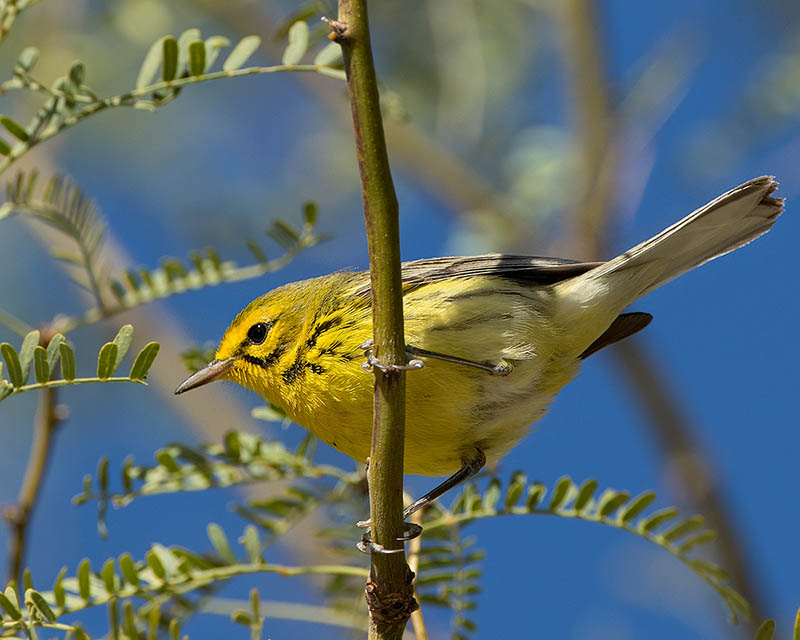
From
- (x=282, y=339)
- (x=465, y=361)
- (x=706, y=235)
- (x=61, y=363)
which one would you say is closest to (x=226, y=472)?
(x=282, y=339)

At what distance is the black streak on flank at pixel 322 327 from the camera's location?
10.3ft

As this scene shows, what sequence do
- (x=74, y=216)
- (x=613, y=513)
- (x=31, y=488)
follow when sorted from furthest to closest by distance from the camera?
1. (x=74, y=216)
2. (x=613, y=513)
3. (x=31, y=488)

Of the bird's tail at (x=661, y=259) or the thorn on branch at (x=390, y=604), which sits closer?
the thorn on branch at (x=390, y=604)

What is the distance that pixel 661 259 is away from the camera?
3.35 m

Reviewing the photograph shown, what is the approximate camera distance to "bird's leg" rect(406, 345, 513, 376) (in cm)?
284

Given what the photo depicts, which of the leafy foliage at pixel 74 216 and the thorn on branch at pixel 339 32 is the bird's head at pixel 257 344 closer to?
the leafy foliage at pixel 74 216

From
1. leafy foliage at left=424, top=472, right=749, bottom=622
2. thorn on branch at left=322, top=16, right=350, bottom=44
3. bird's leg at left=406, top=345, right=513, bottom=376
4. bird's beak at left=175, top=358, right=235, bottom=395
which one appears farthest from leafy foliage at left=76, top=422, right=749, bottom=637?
thorn on branch at left=322, top=16, right=350, bottom=44

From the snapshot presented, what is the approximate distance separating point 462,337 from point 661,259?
785 millimetres

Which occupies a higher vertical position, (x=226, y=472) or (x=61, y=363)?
(x=61, y=363)

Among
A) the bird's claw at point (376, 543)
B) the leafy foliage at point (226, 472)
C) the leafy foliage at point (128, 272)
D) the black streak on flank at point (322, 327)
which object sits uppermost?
the leafy foliage at point (128, 272)

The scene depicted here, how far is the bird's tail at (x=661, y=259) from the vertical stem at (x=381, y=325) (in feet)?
4.34

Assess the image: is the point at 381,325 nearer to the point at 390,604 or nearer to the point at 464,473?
the point at 390,604

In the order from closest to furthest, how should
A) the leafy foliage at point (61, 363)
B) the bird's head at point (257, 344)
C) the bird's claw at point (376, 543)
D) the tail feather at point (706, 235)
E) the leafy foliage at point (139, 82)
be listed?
the leafy foliage at point (61, 363)
the bird's claw at point (376, 543)
the leafy foliage at point (139, 82)
the tail feather at point (706, 235)
the bird's head at point (257, 344)

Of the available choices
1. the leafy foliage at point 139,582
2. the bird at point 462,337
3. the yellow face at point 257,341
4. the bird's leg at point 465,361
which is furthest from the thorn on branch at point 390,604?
the yellow face at point 257,341
